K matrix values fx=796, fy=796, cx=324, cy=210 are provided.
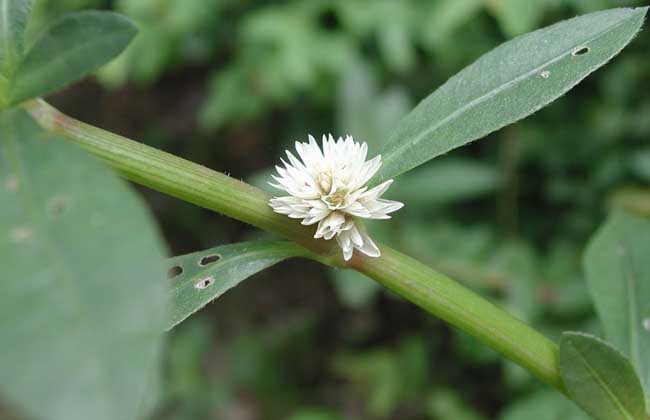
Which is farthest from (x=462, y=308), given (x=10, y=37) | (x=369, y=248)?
(x=10, y=37)

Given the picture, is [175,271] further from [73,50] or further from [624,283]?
[624,283]

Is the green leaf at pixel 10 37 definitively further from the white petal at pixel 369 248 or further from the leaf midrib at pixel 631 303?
the leaf midrib at pixel 631 303

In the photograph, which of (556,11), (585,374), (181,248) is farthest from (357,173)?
(181,248)

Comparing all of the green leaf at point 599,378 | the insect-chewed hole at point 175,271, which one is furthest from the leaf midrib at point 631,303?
the insect-chewed hole at point 175,271

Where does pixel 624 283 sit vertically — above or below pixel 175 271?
below

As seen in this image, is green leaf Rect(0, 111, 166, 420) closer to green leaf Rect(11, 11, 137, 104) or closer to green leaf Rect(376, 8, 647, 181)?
green leaf Rect(11, 11, 137, 104)

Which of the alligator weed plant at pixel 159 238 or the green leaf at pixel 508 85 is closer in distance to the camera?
the alligator weed plant at pixel 159 238
